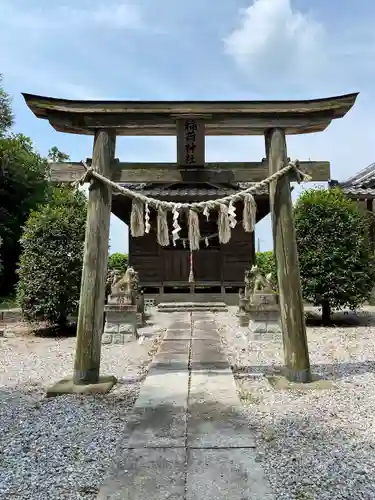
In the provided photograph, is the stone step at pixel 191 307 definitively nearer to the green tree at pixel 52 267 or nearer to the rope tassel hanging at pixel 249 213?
the green tree at pixel 52 267

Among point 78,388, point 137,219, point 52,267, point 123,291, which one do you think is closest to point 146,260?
point 52,267

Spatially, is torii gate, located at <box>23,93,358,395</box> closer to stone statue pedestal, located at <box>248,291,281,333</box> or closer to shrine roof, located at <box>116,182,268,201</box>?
stone statue pedestal, located at <box>248,291,281,333</box>

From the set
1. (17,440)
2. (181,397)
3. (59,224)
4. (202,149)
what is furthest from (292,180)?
(59,224)

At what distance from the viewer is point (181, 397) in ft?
15.1

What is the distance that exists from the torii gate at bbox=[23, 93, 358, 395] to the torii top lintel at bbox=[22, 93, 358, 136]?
0.04ft

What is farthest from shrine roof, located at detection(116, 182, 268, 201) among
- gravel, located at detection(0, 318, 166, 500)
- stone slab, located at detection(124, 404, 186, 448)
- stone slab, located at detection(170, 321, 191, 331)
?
stone slab, located at detection(124, 404, 186, 448)

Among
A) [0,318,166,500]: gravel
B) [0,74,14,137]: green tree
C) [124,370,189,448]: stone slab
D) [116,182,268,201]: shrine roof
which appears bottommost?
[0,318,166,500]: gravel

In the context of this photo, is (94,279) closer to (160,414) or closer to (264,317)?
(160,414)

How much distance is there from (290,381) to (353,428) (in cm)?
140

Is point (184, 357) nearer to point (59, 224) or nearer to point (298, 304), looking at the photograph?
point (298, 304)

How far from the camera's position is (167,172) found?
548 cm

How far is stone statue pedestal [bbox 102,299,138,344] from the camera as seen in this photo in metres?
9.10

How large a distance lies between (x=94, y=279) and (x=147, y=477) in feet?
9.05

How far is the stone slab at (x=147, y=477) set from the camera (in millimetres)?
2594
